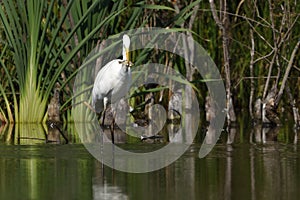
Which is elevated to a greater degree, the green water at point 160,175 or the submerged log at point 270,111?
the submerged log at point 270,111

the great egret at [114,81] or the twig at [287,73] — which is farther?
the twig at [287,73]

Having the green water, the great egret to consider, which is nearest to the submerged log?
the great egret

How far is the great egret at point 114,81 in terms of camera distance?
917 cm

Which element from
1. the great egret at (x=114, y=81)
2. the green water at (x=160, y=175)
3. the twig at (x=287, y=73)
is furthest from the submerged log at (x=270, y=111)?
the green water at (x=160, y=175)

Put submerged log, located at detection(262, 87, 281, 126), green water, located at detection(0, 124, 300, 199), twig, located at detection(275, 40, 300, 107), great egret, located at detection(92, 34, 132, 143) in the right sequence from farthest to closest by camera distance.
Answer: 1. submerged log, located at detection(262, 87, 281, 126)
2. twig, located at detection(275, 40, 300, 107)
3. great egret, located at detection(92, 34, 132, 143)
4. green water, located at detection(0, 124, 300, 199)

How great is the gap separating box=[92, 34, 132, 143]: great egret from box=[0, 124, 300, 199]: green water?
35.3 inches

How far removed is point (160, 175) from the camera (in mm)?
6578

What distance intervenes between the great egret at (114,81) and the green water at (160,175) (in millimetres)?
898

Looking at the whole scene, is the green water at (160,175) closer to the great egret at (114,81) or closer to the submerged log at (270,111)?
the great egret at (114,81)

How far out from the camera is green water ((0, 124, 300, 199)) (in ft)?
18.5

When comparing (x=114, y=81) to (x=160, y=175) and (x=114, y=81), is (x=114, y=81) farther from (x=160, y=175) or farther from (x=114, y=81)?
(x=160, y=175)

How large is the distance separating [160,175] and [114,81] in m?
2.84

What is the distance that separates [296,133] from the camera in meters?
10.1

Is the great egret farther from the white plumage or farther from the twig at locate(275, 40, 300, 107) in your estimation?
the twig at locate(275, 40, 300, 107)
